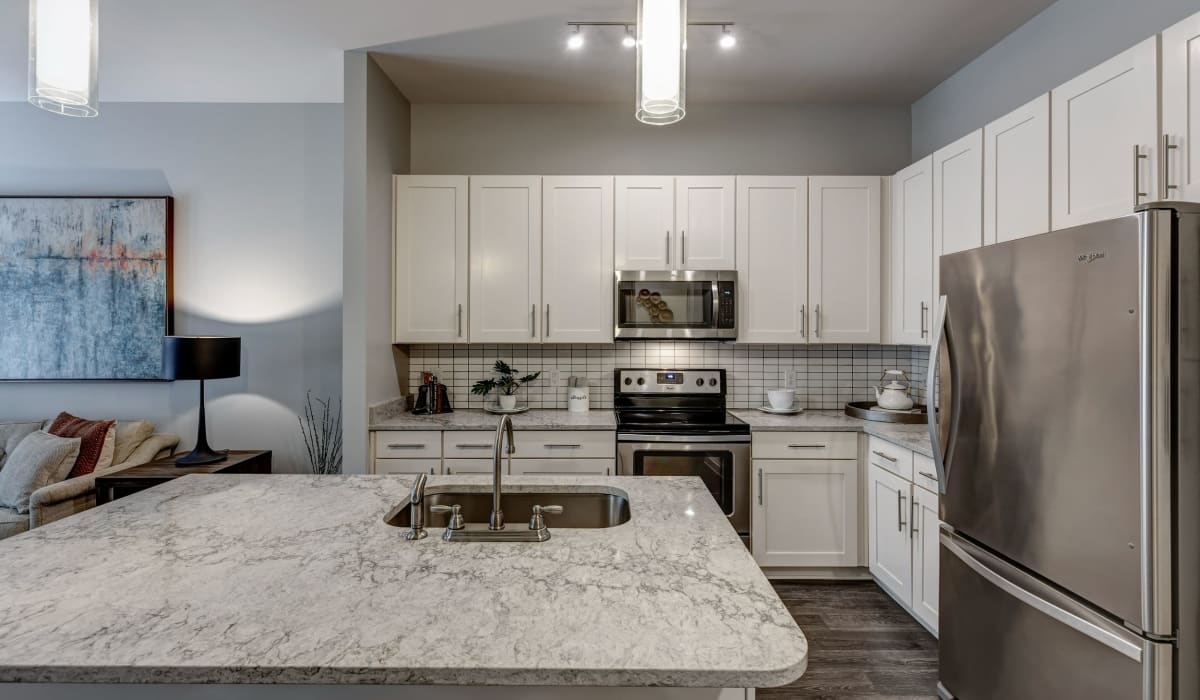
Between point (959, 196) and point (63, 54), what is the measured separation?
3.04 m

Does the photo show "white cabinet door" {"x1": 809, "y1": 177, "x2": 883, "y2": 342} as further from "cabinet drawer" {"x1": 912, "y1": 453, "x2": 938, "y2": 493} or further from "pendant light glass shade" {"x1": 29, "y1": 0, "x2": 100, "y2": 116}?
"pendant light glass shade" {"x1": 29, "y1": 0, "x2": 100, "y2": 116}

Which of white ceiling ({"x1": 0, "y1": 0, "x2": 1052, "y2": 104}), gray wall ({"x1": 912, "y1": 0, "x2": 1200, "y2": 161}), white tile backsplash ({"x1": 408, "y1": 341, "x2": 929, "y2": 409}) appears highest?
white ceiling ({"x1": 0, "y1": 0, "x2": 1052, "y2": 104})

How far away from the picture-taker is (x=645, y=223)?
11.1 feet

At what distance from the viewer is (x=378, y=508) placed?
5.15ft

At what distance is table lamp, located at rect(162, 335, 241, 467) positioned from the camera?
3.04 metres

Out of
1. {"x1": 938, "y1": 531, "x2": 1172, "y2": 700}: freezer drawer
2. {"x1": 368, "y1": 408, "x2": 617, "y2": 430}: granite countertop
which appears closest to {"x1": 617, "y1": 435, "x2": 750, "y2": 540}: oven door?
{"x1": 368, "y1": 408, "x2": 617, "y2": 430}: granite countertop

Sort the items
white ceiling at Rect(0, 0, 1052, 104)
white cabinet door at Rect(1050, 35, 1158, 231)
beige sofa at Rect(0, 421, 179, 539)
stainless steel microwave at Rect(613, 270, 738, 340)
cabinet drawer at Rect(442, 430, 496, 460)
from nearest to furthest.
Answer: white cabinet door at Rect(1050, 35, 1158, 231) < white ceiling at Rect(0, 0, 1052, 104) < beige sofa at Rect(0, 421, 179, 539) < cabinet drawer at Rect(442, 430, 496, 460) < stainless steel microwave at Rect(613, 270, 738, 340)

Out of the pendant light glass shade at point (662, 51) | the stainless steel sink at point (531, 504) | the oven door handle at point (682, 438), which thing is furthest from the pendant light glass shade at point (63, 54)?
the oven door handle at point (682, 438)

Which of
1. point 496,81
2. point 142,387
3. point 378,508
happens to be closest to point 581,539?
point 378,508

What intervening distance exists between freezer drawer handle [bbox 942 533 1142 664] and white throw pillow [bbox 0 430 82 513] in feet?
13.5

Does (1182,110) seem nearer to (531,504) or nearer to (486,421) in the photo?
(531,504)

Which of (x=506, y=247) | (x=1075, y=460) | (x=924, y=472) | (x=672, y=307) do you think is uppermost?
(x=506, y=247)

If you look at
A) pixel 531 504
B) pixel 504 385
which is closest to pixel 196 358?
pixel 504 385

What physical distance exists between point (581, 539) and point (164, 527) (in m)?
1.00
